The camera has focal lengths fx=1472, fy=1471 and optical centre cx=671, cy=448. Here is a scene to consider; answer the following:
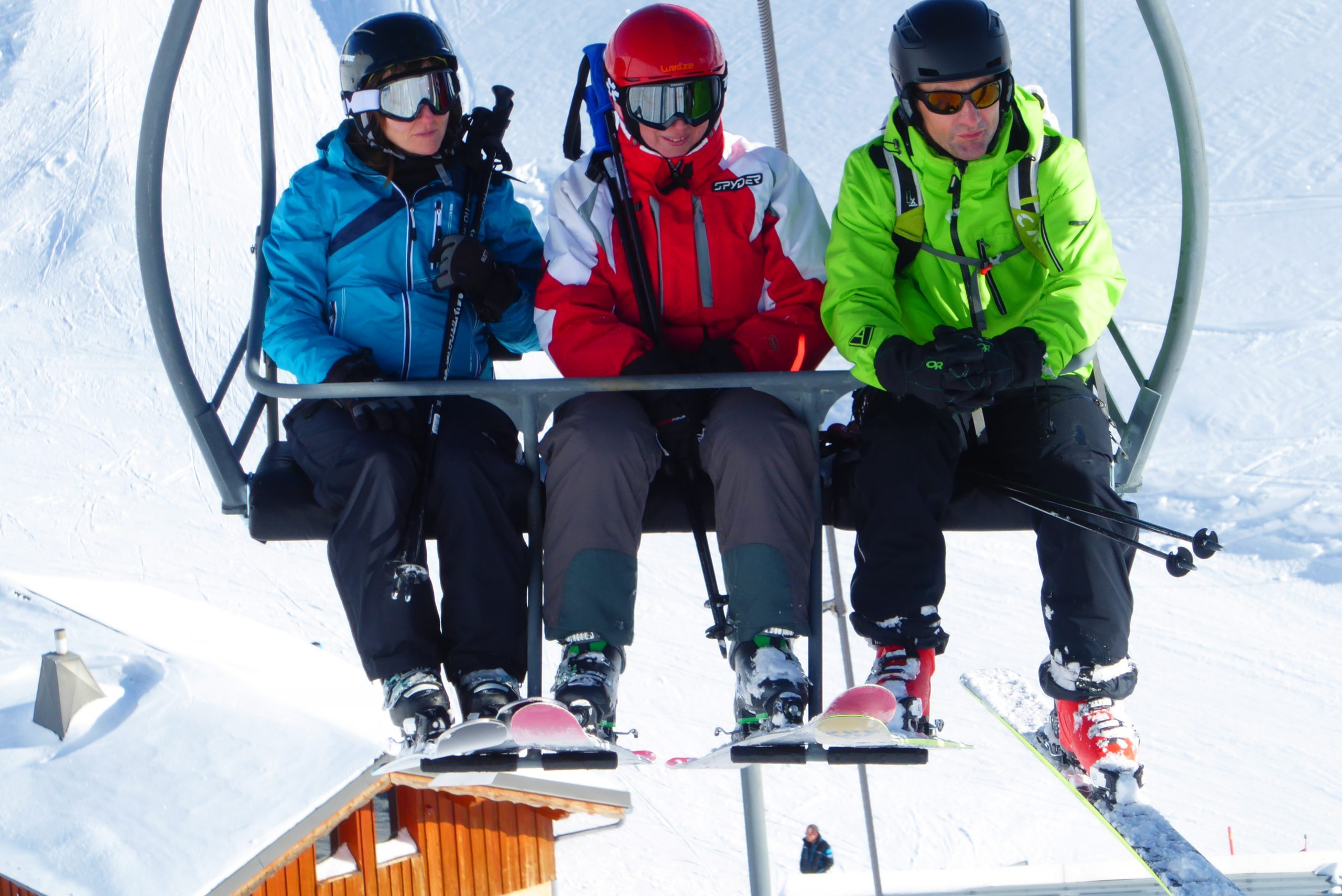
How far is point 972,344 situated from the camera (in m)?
3.14

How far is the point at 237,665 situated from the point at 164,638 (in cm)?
111

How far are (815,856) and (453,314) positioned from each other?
1084 cm

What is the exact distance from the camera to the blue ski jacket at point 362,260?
3725mm

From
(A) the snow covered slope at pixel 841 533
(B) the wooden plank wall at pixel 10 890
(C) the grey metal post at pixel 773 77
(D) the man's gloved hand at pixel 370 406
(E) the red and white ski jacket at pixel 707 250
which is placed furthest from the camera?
(A) the snow covered slope at pixel 841 533

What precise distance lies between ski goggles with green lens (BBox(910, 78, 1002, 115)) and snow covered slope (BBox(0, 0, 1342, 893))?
699 cm

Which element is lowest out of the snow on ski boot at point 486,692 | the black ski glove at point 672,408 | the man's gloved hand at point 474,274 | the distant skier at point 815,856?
the distant skier at point 815,856

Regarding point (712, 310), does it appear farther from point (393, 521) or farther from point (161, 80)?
point (161, 80)

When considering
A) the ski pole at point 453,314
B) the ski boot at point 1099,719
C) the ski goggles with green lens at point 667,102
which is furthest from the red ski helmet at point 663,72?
the ski boot at point 1099,719

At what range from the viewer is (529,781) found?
389 inches

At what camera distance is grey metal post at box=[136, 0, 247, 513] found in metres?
3.52

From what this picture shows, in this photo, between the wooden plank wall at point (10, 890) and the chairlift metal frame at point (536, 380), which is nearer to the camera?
the chairlift metal frame at point (536, 380)

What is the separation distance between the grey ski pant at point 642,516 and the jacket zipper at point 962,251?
51 cm

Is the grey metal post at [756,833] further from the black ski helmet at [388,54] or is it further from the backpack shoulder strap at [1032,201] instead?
the black ski helmet at [388,54]

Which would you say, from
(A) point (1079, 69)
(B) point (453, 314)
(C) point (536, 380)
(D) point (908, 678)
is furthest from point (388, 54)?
(D) point (908, 678)
